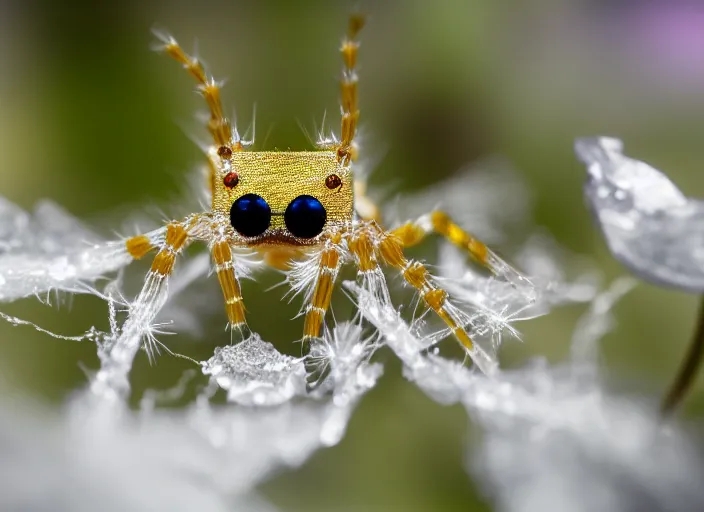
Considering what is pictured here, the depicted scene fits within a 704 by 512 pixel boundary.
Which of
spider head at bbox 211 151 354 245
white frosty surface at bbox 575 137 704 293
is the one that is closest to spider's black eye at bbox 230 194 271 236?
spider head at bbox 211 151 354 245

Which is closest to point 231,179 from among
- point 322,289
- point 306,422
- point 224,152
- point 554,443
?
point 224,152

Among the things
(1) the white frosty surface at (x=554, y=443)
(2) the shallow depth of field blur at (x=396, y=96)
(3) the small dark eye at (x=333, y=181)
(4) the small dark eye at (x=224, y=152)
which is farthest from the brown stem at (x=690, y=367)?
(4) the small dark eye at (x=224, y=152)

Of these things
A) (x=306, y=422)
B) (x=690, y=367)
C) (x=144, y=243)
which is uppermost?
(x=144, y=243)

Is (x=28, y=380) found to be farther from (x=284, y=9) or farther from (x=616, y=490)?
(x=284, y=9)

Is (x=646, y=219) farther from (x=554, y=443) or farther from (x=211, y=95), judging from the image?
(x=211, y=95)

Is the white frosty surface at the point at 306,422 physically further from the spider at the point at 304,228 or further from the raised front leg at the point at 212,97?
the raised front leg at the point at 212,97

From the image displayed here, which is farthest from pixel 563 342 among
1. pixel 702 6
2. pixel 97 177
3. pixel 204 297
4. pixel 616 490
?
pixel 97 177

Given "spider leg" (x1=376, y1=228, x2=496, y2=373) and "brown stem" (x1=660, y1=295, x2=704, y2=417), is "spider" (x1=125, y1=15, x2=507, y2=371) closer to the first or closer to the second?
"spider leg" (x1=376, y1=228, x2=496, y2=373)
